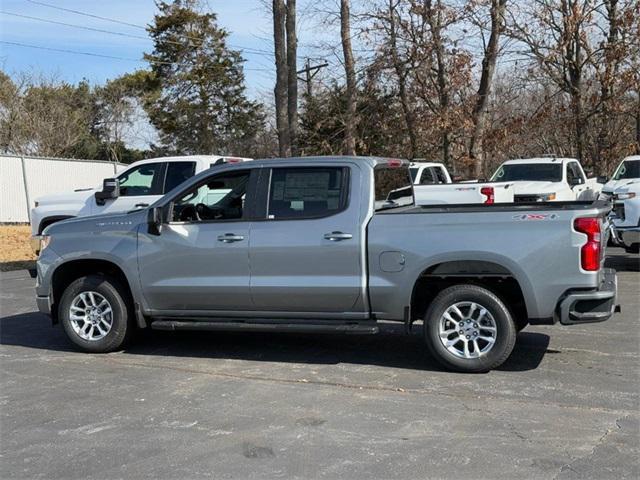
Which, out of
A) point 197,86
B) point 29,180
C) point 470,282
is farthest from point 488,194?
point 197,86

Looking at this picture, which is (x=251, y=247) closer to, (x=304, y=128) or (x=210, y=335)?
(x=210, y=335)

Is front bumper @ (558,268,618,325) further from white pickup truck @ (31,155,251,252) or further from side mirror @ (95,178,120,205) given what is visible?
side mirror @ (95,178,120,205)

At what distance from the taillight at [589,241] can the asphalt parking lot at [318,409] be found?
1.00 meters

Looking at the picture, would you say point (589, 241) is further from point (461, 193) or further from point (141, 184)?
point (141, 184)

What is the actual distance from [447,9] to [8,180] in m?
15.0

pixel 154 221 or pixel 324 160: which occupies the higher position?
pixel 324 160

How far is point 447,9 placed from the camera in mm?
21047

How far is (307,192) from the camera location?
6.44m

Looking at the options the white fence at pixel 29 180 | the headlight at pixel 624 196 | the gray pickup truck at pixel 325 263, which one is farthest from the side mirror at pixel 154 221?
the white fence at pixel 29 180

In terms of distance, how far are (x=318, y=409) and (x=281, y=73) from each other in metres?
17.4

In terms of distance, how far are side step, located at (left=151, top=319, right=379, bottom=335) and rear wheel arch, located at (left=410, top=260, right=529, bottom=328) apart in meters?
0.54

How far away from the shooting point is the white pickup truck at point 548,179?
1405 centimetres

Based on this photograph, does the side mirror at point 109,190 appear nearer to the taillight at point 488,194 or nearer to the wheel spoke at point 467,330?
the taillight at point 488,194

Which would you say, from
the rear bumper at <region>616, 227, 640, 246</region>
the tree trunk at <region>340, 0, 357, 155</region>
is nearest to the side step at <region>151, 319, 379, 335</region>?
the rear bumper at <region>616, 227, 640, 246</region>
